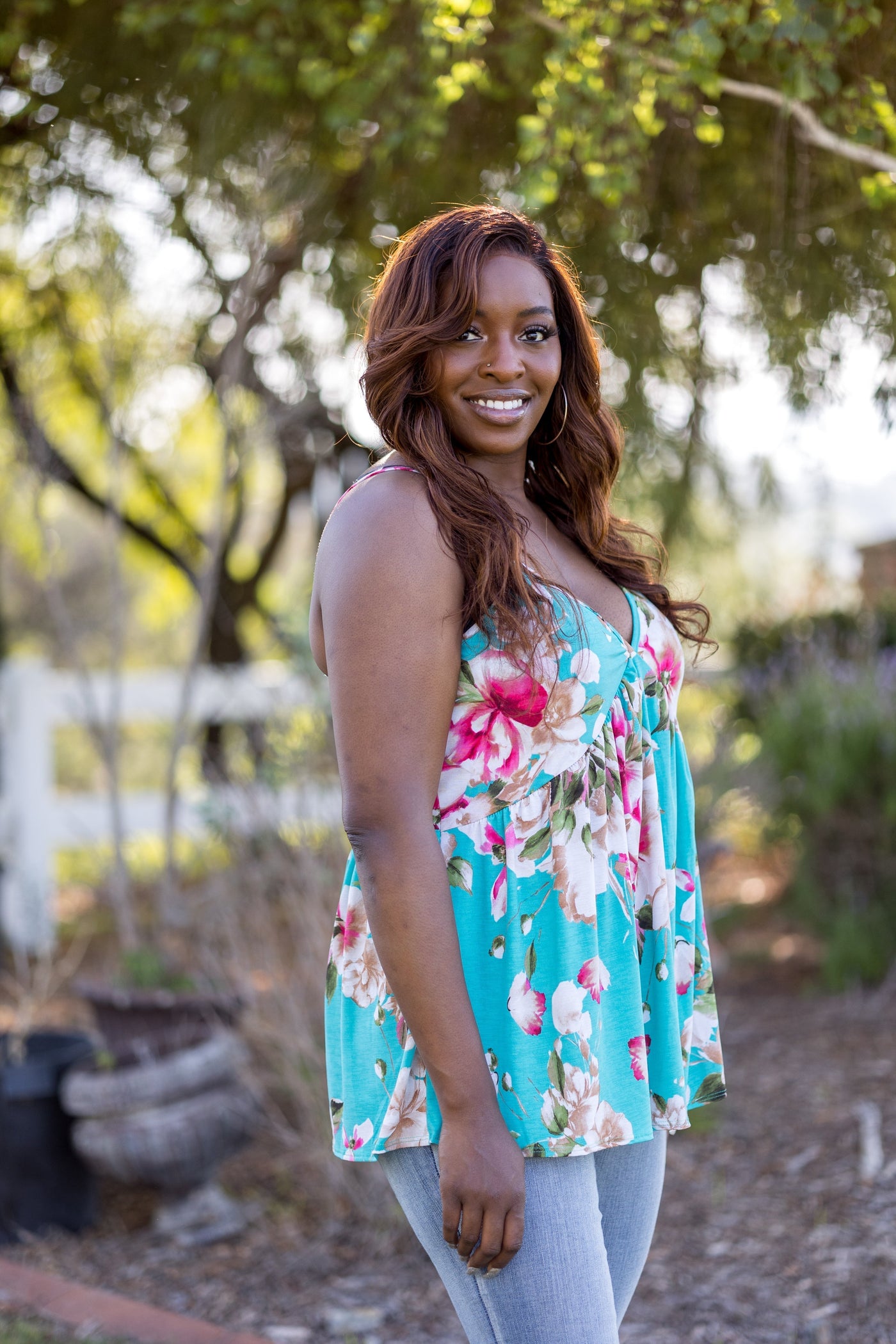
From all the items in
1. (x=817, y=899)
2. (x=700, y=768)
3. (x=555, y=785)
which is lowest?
(x=817, y=899)

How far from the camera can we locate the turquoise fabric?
147 cm

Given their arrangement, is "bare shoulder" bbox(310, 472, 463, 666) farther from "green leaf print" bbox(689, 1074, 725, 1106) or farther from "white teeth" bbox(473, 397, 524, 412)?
"green leaf print" bbox(689, 1074, 725, 1106)

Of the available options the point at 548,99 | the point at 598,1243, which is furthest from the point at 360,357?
the point at 548,99

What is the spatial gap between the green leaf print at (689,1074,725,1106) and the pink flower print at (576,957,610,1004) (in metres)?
0.36

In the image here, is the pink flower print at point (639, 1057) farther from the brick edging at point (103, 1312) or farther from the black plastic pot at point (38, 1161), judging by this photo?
the black plastic pot at point (38, 1161)

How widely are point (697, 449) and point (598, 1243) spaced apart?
14.2 feet

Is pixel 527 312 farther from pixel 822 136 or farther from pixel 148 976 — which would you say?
pixel 148 976

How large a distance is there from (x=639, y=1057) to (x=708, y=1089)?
29 centimetres

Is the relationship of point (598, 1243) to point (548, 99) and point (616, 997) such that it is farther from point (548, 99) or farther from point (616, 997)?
point (548, 99)

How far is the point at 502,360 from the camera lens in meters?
1.63

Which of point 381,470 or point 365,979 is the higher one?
point 381,470

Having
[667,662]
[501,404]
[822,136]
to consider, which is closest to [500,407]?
[501,404]

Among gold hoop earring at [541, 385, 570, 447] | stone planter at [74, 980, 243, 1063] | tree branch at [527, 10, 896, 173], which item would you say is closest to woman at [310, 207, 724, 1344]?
gold hoop earring at [541, 385, 570, 447]

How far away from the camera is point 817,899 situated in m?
5.68
